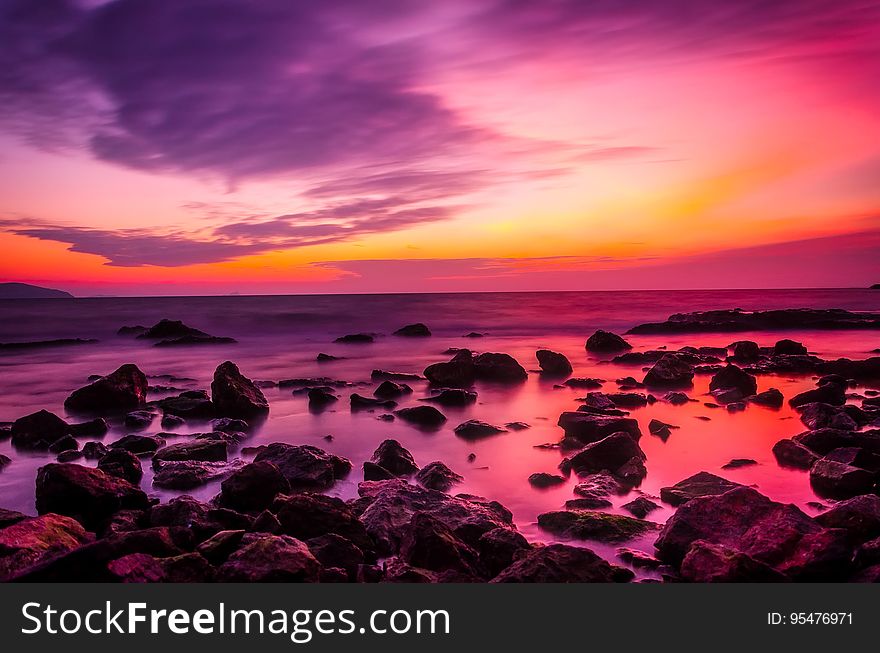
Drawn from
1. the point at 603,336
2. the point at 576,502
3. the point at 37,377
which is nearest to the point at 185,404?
the point at 576,502

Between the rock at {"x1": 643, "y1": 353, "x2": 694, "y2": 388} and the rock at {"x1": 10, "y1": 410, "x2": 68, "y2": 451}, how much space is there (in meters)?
16.0

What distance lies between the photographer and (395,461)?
10.3m

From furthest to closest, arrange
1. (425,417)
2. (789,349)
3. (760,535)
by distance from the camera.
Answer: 1. (789,349)
2. (425,417)
3. (760,535)

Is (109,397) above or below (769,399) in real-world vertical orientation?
above

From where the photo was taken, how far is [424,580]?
5.67 metres

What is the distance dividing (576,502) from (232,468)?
5.59 m

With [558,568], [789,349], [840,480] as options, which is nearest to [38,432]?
[558,568]

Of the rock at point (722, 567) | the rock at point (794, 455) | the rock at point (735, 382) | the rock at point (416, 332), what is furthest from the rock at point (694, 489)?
the rock at point (416, 332)

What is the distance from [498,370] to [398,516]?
14.5 meters

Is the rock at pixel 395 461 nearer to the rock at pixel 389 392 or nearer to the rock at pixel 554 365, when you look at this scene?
the rock at pixel 389 392

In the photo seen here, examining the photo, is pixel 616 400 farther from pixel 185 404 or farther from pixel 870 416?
pixel 185 404

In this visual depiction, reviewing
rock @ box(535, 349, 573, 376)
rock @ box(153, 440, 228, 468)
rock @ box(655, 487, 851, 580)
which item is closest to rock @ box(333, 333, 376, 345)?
rock @ box(535, 349, 573, 376)

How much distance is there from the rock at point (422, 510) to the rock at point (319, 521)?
0.75ft

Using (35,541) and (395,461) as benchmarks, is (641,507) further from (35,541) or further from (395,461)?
(35,541)
